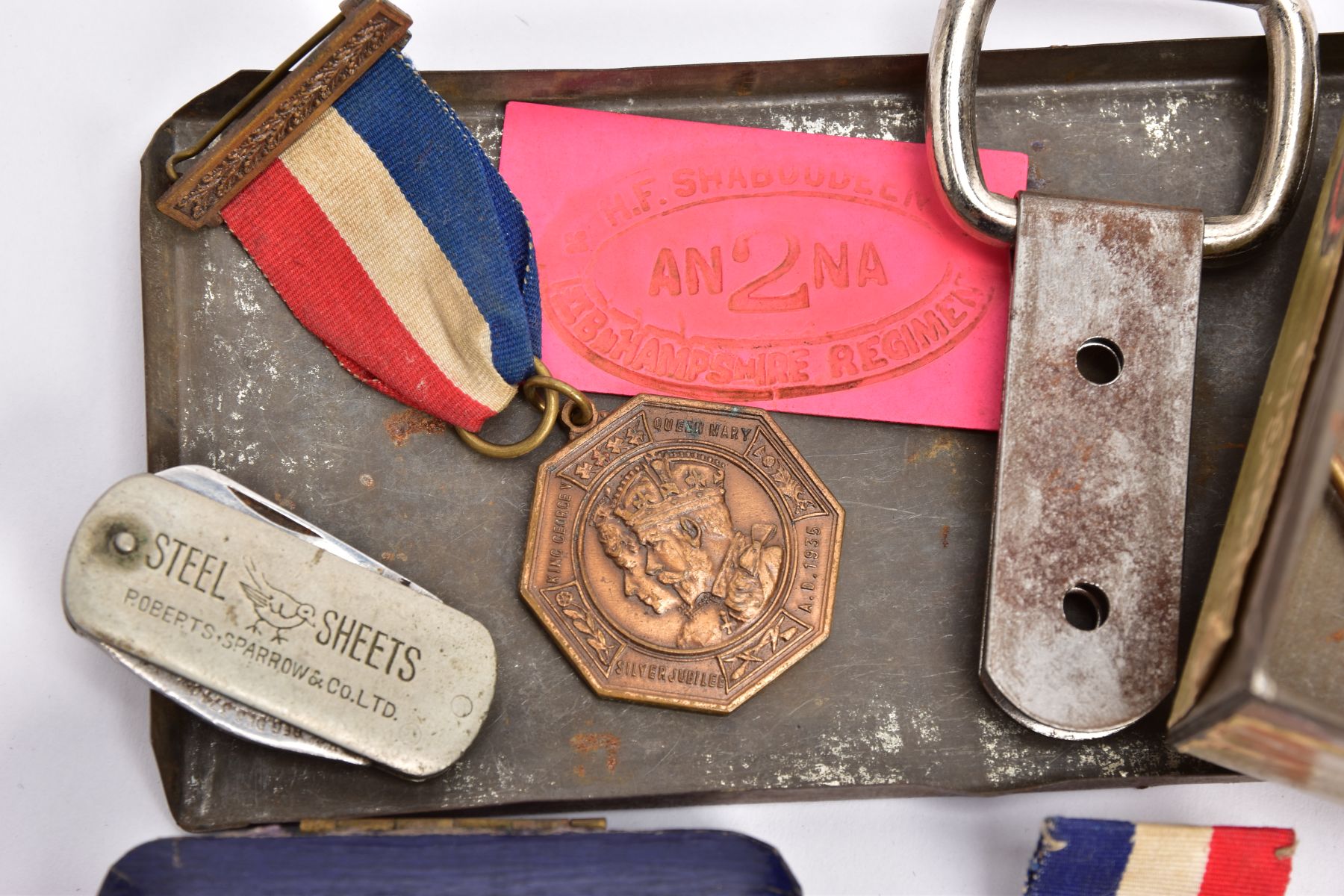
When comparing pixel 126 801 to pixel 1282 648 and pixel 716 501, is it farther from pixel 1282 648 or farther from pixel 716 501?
pixel 1282 648

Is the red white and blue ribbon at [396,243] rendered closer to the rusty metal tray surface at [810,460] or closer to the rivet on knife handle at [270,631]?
the rusty metal tray surface at [810,460]

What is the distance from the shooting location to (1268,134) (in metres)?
1.09

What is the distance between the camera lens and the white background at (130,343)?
1.11m

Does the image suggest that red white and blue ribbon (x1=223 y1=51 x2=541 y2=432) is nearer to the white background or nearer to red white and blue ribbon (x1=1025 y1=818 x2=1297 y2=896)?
the white background

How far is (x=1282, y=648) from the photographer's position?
936 millimetres

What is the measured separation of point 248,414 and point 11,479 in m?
0.30

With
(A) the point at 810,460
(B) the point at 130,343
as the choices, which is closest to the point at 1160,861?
(A) the point at 810,460

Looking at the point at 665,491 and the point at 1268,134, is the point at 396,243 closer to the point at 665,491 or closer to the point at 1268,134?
the point at 665,491

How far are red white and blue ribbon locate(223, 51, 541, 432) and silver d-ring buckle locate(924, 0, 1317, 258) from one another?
447mm

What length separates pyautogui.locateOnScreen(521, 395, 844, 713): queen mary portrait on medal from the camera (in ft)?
3.44

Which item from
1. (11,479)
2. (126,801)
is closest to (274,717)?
(126,801)

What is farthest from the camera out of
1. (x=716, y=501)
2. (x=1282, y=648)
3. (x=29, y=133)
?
(x=29, y=133)

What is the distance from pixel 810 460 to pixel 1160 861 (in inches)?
21.0

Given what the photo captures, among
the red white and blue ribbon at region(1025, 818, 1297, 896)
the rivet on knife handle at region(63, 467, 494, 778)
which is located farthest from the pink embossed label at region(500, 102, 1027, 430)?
the red white and blue ribbon at region(1025, 818, 1297, 896)
